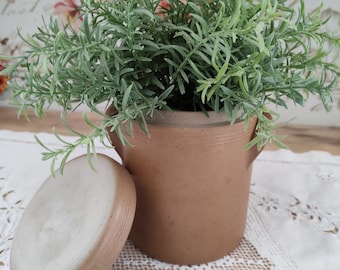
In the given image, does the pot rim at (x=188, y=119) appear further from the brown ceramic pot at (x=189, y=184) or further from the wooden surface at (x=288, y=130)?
the wooden surface at (x=288, y=130)

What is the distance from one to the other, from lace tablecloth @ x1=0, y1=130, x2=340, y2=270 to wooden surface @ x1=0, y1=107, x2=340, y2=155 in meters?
0.04

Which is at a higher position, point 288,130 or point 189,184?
point 189,184

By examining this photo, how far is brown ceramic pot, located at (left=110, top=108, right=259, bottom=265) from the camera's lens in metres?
0.39

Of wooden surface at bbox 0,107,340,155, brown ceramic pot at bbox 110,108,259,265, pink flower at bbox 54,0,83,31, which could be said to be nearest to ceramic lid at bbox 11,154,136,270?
brown ceramic pot at bbox 110,108,259,265

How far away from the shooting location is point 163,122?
0.39 meters

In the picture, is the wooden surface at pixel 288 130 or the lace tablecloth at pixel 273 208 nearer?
the lace tablecloth at pixel 273 208

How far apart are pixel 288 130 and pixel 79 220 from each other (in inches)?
21.4

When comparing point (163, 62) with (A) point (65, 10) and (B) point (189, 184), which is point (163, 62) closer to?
(B) point (189, 184)

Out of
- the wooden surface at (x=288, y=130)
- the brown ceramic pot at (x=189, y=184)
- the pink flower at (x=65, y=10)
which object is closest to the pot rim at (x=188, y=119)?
the brown ceramic pot at (x=189, y=184)

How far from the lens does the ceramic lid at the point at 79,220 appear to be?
0.37 meters

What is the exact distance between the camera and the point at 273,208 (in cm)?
56

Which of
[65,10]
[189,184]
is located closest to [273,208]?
[189,184]

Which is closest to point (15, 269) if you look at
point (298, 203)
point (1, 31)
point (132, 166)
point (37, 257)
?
point (37, 257)

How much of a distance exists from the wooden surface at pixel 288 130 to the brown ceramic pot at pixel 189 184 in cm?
32
